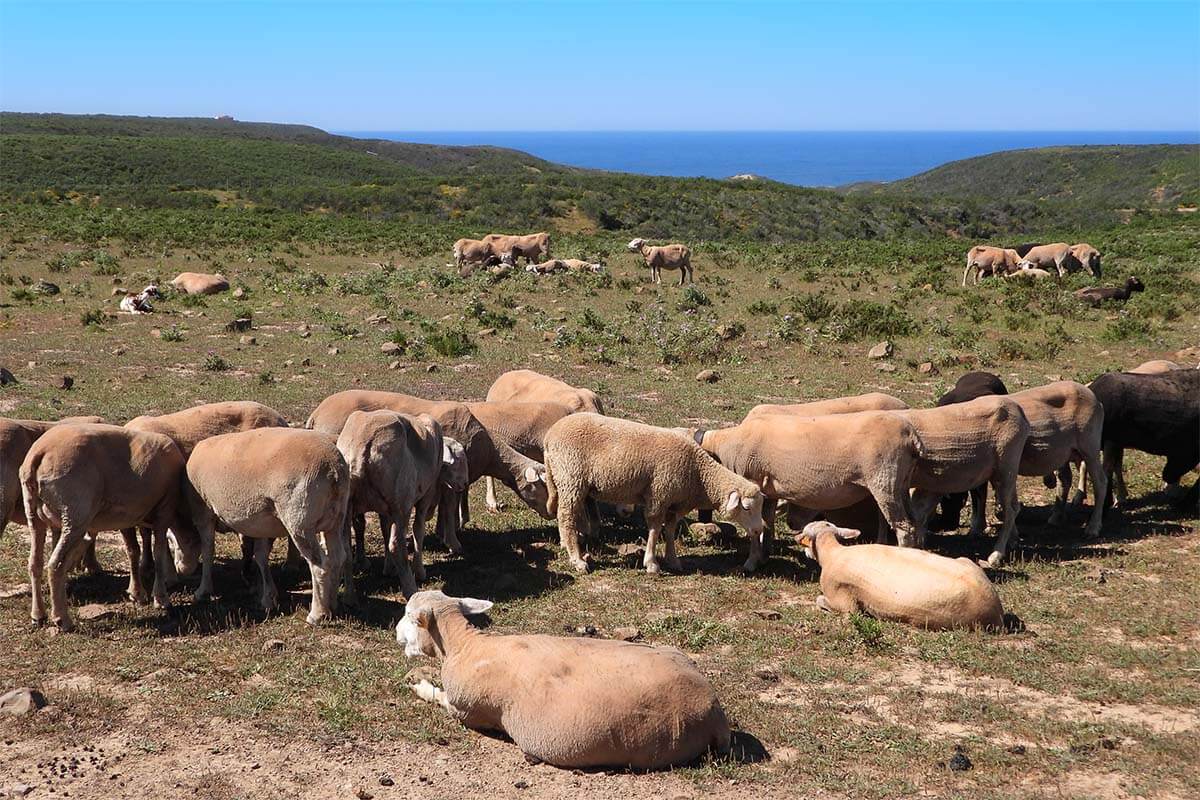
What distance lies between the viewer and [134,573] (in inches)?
373

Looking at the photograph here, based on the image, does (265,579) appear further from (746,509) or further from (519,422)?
Result: (746,509)

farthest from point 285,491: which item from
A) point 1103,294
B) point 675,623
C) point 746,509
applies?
point 1103,294

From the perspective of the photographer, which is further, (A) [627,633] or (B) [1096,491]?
(B) [1096,491]

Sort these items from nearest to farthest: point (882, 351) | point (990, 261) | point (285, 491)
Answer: point (285, 491) < point (882, 351) < point (990, 261)

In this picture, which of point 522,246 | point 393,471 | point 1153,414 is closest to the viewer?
point 393,471

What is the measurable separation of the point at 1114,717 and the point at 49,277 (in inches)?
1215

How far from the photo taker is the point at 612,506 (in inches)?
532

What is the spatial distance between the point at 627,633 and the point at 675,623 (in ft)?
1.69

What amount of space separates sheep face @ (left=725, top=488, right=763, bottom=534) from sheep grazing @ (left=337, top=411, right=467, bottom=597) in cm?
299

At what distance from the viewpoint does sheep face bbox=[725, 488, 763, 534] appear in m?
10.4

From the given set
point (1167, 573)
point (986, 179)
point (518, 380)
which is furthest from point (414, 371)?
point (986, 179)

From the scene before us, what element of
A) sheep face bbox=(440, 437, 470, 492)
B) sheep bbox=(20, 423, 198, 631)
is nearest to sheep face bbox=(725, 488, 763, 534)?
sheep face bbox=(440, 437, 470, 492)

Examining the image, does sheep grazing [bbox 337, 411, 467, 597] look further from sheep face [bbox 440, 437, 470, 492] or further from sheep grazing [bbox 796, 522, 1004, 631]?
sheep grazing [bbox 796, 522, 1004, 631]

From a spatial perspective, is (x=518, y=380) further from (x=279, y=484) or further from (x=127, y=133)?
(x=127, y=133)
